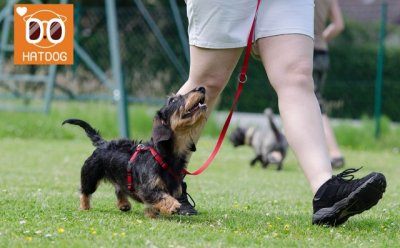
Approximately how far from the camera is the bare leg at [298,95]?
462 centimetres

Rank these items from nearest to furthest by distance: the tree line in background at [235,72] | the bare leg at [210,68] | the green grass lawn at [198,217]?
1. the green grass lawn at [198,217]
2. the bare leg at [210,68]
3. the tree line in background at [235,72]

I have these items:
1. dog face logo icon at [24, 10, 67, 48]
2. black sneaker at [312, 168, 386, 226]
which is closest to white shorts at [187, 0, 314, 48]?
black sneaker at [312, 168, 386, 226]

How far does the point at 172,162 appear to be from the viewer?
4715mm

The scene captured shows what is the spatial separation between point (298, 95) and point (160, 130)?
2.60 feet

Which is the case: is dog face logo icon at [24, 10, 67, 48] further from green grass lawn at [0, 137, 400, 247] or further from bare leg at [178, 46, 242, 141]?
bare leg at [178, 46, 242, 141]

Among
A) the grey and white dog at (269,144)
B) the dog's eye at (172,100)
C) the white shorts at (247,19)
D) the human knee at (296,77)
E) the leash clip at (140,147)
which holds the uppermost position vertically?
the white shorts at (247,19)

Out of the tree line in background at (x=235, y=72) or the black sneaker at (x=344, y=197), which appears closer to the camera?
the black sneaker at (x=344, y=197)

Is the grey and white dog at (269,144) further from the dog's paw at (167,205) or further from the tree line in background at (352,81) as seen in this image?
the dog's paw at (167,205)

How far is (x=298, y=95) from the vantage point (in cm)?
468

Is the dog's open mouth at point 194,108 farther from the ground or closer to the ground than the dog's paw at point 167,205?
farther from the ground

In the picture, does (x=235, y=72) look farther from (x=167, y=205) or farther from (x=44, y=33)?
(x=167, y=205)

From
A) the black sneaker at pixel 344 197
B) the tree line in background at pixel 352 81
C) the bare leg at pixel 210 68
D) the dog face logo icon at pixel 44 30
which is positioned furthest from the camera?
the tree line in background at pixel 352 81

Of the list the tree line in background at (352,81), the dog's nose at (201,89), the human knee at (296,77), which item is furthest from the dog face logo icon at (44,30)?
the tree line in background at (352,81)

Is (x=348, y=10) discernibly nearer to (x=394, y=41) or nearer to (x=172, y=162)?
(x=394, y=41)
